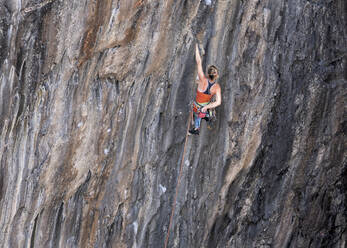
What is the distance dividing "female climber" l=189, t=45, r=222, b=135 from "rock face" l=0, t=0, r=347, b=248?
1.63ft

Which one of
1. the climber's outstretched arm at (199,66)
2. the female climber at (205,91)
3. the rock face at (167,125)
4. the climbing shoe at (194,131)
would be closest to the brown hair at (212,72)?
the female climber at (205,91)

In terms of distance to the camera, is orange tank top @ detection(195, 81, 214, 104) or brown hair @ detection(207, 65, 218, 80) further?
orange tank top @ detection(195, 81, 214, 104)

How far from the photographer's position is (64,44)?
777cm

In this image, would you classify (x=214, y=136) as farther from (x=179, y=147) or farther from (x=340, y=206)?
(x=340, y=206)

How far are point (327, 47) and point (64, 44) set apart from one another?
545 cm

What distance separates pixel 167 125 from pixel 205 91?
4.51 ft

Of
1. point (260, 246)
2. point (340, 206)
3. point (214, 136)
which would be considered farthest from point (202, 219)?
point (340, 206)

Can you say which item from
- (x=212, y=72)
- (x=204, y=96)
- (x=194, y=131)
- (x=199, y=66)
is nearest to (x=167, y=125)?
(x=194, y=131)

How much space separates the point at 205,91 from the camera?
7742 millimetres

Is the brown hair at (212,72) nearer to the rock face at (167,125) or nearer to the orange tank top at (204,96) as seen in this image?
the orange tank top at (204,96)

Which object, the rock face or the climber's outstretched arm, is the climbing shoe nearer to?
the rock face

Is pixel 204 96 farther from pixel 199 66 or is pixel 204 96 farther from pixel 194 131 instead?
pixel 194 131

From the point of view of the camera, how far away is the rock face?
306 inches

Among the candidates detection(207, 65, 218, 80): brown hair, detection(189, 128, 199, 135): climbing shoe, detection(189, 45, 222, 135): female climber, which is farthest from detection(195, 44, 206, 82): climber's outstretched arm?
detection(189, 128, 199, 135): climbing shoe
